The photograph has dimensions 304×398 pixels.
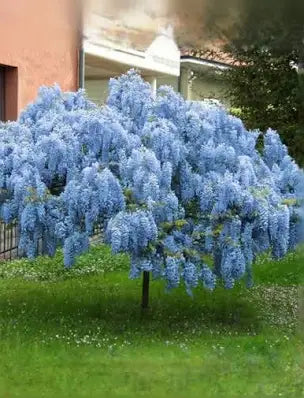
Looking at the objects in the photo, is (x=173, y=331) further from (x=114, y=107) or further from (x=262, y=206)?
(x=114, y=107)

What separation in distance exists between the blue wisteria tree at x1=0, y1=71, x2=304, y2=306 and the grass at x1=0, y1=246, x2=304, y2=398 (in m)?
0.31

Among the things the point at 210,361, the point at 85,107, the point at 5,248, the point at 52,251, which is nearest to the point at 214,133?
the point at 85,107

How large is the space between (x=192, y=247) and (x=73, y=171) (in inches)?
25.0

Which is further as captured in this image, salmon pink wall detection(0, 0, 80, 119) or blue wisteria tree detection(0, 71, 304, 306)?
blue wisteria tree detection(0, 71, 304, 306)

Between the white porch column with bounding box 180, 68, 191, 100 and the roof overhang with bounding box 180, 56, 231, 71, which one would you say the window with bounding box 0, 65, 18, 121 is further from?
the roof overhang with bounding box 180, 56, 231, 71

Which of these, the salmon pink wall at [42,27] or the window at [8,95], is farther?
the window at [8,95]

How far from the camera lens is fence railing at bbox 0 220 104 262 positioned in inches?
120

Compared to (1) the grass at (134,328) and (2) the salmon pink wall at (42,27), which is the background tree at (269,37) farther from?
(1) the grass at (134,328)

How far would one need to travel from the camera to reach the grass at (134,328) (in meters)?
1.96

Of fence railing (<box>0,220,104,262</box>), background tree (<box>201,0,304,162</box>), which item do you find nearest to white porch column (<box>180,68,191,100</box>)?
background tree (<box>201,0,304,162</box>)

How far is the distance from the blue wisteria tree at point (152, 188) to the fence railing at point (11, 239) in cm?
8

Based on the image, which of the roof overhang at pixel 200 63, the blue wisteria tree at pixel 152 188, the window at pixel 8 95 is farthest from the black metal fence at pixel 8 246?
the roof overhang at pixel 200 63

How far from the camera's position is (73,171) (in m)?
2.99

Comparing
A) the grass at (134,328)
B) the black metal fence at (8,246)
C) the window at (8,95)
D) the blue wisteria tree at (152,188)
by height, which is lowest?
the grass at (134,328)
